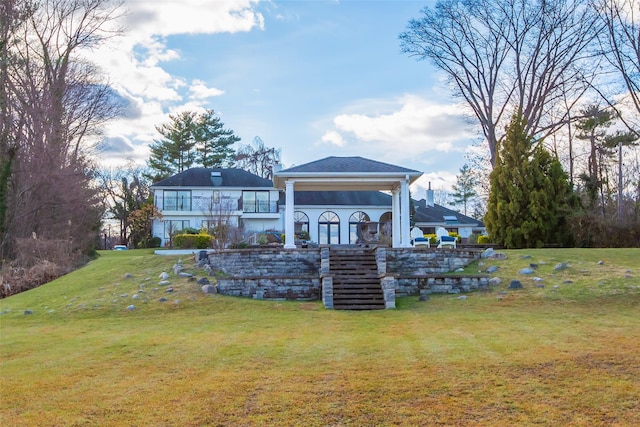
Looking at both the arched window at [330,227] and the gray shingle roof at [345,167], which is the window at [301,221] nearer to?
the arched window at [330,227]

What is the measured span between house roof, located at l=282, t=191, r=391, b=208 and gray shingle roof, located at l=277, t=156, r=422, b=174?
627 inches

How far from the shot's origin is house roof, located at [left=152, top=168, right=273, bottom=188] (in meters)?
36.1

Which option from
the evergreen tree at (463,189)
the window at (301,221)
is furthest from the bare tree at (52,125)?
the evergreen tree at (463,189)

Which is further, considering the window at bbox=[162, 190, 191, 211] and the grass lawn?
the window at bbox=[162, 190, 191, 211]

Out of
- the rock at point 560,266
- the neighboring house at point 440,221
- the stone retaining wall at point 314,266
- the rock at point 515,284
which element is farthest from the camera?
the neighboring house at point 440,221

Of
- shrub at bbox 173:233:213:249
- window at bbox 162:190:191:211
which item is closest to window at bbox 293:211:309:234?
window at bbox 162:190:191:211

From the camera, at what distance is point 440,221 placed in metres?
39.5

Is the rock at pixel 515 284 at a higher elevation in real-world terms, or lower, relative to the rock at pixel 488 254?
lower

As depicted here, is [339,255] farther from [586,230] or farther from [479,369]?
[479,369]

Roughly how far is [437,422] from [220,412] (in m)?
1.89

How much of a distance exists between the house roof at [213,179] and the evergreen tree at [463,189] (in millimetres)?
20833

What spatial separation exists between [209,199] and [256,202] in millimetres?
3344

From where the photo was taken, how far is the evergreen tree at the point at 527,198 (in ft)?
61.7

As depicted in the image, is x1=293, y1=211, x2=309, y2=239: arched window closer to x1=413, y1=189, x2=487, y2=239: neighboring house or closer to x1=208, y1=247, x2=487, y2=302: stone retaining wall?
x1=413, y1=189, x2=487, y2=239: neighboring house
